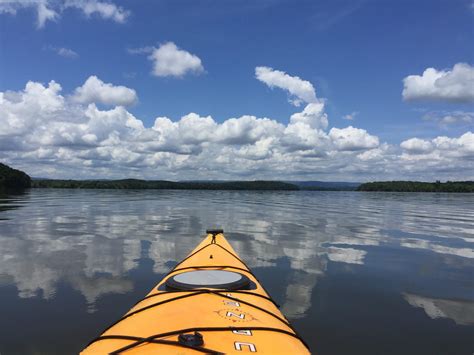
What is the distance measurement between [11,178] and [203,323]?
99987 mm

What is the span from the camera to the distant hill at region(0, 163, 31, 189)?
84794 mm

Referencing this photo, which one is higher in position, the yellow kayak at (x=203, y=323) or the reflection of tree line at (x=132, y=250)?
the yellow kayak at (x=203, y=323)

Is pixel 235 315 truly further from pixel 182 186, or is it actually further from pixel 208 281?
pixel 182 186

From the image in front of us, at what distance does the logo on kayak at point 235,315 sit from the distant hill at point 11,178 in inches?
3757

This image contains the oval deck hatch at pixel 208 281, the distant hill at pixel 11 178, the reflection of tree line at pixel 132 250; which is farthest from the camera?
the distant hill at pixel 11 178

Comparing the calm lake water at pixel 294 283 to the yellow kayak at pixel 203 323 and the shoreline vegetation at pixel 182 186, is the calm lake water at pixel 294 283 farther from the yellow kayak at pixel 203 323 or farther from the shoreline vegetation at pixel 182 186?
the shoreline vegetation at pixel 182 186

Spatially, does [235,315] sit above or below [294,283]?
above

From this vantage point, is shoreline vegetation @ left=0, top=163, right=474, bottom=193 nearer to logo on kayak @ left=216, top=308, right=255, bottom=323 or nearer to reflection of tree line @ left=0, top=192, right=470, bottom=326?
reflection of tree line @ left=0, top=192, right=470, bottom=326

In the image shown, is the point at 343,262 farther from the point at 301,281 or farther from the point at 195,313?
the point at 195,313

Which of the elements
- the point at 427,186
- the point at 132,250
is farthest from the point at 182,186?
the point at 132,250

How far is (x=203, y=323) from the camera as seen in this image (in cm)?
385

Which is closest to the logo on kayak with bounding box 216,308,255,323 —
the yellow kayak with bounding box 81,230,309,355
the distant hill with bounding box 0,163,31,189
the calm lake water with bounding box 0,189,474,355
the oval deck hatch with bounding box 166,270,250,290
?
the yellow kayak with bounding box 81,230,309,355

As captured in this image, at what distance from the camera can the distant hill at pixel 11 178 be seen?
84794mm

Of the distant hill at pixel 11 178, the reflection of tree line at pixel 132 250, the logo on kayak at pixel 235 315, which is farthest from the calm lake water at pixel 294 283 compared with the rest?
the distant hill at pixel 11 178
